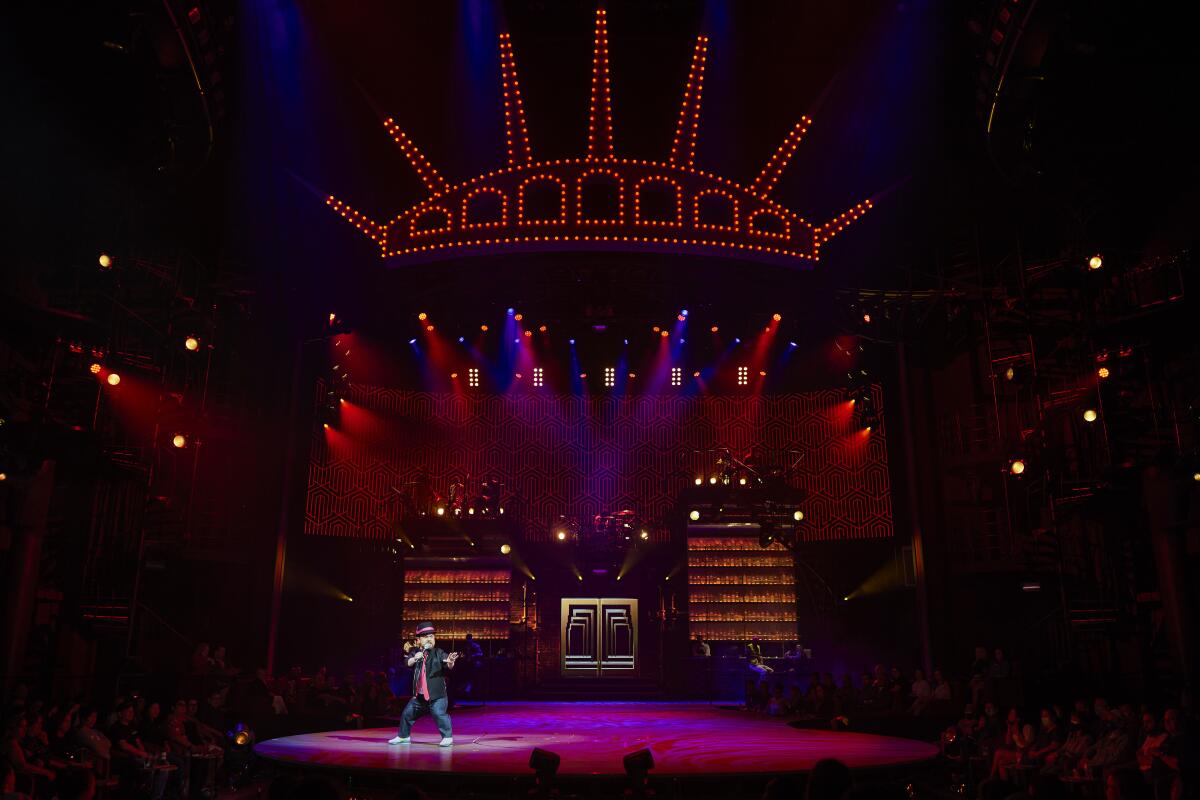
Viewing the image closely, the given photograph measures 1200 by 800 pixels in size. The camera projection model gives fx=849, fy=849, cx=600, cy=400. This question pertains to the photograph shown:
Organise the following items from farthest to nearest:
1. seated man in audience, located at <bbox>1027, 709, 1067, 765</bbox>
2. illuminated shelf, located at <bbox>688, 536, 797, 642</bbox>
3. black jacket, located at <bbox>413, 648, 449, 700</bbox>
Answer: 1. illuminated shelf, located at <bbox>688, 536, 797, 642</bbox>
2. black jacket, located at <bbox>413, 648, 449, 700</bbox>
3. seated man in audience, located at <bbox>1027, 709, 1067, 765</bbox>

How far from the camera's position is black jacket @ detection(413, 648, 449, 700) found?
33.3 ft

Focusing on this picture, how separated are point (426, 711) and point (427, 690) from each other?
24cm

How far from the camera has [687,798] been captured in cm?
789

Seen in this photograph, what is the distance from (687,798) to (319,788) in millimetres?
5657

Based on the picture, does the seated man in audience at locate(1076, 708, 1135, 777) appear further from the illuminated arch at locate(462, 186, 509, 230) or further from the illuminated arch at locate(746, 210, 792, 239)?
the illuminated arch at locate(462, 186, 509, 230)

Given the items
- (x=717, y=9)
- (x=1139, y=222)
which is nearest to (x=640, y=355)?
(x=717, y=9)

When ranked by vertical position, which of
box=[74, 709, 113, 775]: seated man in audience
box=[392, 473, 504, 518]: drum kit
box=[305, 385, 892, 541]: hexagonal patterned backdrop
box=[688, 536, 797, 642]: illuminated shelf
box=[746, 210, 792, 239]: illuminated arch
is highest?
box=[746, 210, 792, 239]: illuminated arch

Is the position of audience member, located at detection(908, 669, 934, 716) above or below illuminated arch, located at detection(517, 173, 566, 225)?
below

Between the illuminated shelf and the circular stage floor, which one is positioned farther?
the illuminated shelf

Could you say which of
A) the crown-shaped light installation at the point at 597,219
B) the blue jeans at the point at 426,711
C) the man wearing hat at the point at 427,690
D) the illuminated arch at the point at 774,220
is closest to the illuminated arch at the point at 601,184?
the crown-shaped light installation at the point at 597,219

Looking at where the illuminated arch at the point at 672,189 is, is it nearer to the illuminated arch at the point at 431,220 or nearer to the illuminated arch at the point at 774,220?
the illuminated arch at the point at 774,220

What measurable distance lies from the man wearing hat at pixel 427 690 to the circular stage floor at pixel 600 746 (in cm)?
22

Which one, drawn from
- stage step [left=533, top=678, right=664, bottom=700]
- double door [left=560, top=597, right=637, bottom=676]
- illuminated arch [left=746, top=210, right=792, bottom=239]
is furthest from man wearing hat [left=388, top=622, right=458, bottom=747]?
double door [left=560, top=597, right=637, bottom=676]

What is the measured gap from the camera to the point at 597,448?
69.5 ft
